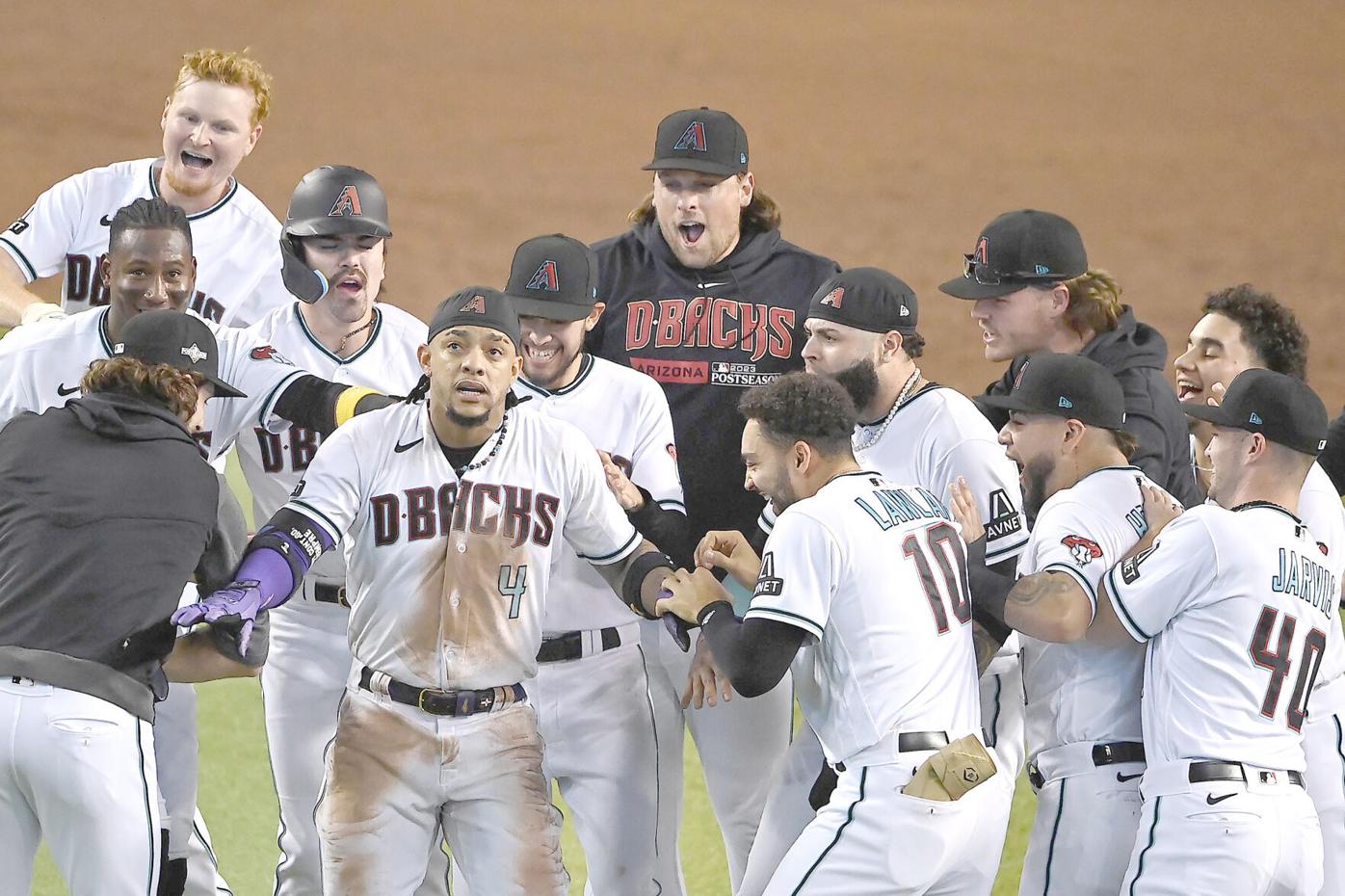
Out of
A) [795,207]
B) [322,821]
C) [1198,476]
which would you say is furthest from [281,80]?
[322,821]

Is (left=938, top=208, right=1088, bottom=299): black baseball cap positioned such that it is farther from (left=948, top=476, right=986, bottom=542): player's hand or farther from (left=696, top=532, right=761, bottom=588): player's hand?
(left=696, top=532, right=761, bottom=588): player's hand

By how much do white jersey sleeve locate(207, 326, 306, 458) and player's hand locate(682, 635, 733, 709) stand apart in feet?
4.77

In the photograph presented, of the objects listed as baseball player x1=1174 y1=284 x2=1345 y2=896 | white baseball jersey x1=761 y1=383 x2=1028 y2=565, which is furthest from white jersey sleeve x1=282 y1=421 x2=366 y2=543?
baseball player x1=1174 y1=284 x2=1345 y2=896

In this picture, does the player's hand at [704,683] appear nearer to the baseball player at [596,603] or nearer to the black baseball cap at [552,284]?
the baseball player at [596,603]

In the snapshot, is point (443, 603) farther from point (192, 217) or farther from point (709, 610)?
point (192, 217)

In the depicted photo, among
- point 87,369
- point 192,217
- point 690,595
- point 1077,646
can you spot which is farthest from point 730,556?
point 192,217

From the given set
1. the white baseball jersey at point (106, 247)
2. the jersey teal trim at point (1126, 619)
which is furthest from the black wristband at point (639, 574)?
the white baseball jersey at point (106, 247)

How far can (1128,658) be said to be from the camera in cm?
447

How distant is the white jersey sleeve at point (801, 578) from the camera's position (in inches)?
156

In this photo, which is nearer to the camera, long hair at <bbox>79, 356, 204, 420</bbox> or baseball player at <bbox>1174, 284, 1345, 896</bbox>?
long hair at <bbox>79, 356, 204, 420</bbox>

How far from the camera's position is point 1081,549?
14.3ft

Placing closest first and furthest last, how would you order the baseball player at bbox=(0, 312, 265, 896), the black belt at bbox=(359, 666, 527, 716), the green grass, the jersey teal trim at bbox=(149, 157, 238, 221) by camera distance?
1. the baseball player at bbox=(0, 312, 265, 896)
2. the black belt at bbox=(359, 666, 527, 716)
3. the jersey teal trim at bbox=(149, 157, 238, 221)
4. the green grass

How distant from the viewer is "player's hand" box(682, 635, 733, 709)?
4617mm

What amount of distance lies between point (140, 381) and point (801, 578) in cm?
173
